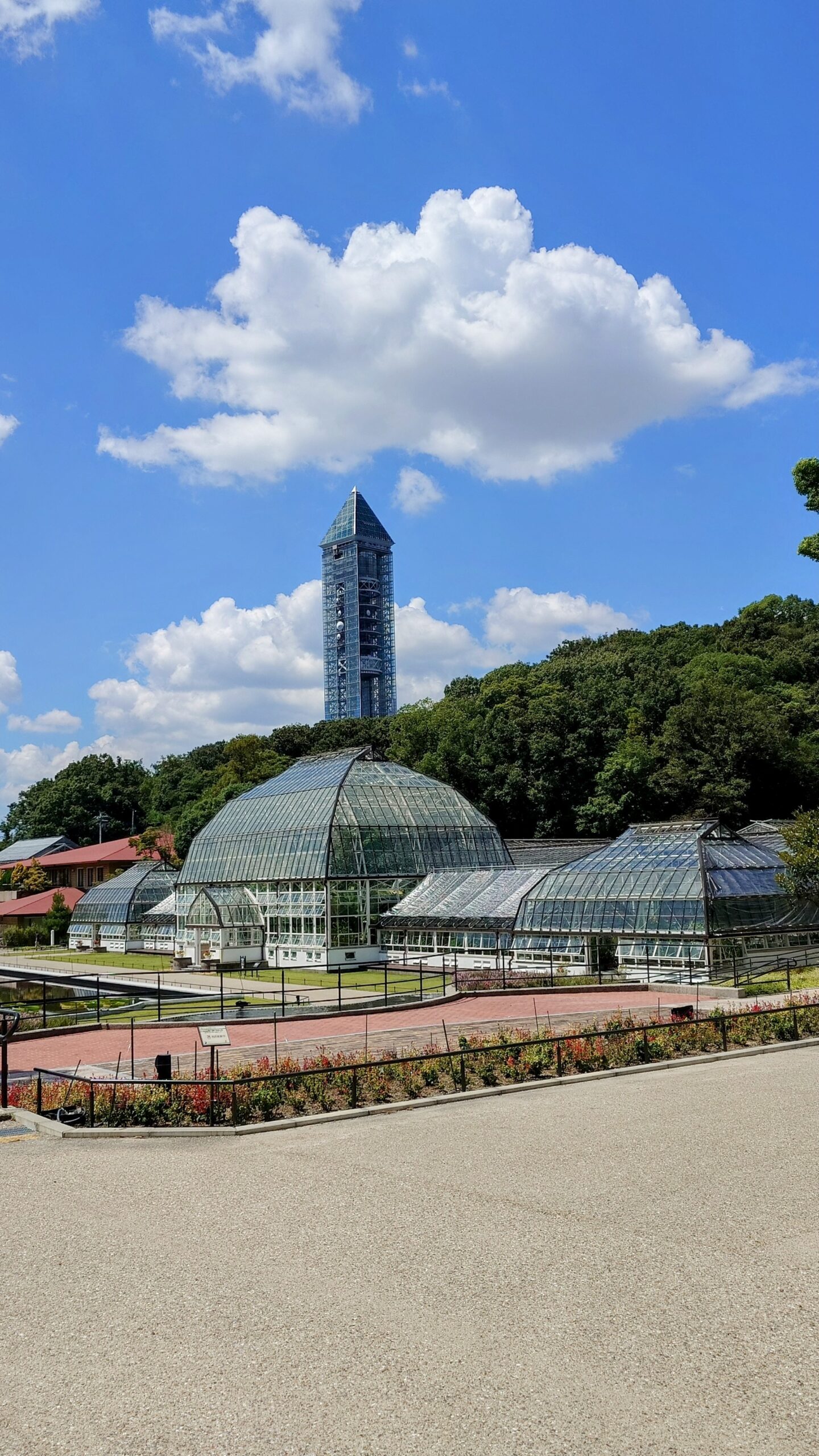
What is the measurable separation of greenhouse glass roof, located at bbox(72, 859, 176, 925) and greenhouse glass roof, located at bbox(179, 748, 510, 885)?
20.9ft

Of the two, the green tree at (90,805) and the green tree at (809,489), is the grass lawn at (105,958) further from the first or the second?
the green tree at (90,805)

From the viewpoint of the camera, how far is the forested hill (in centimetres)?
7044

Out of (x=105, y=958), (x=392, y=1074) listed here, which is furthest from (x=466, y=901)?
(x=392, y=1074)

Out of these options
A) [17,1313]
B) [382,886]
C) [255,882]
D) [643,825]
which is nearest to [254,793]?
[255,882]

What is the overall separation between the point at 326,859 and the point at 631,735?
107ft

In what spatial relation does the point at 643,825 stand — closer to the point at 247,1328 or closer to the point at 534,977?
the point at 534,977

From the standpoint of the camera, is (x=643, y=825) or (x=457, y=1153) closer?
(x=457, y=1153)

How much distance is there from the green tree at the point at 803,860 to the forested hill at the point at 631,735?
30.3 meters

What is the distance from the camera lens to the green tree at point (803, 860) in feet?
119

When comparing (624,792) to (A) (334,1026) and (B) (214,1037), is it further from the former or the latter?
(B) (214,1037)

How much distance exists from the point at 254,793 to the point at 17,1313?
55.5 metres

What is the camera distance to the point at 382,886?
52.8 m

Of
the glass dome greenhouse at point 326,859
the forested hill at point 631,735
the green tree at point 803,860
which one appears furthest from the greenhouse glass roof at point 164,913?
the green tree at point 803,860

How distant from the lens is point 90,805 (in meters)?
134
